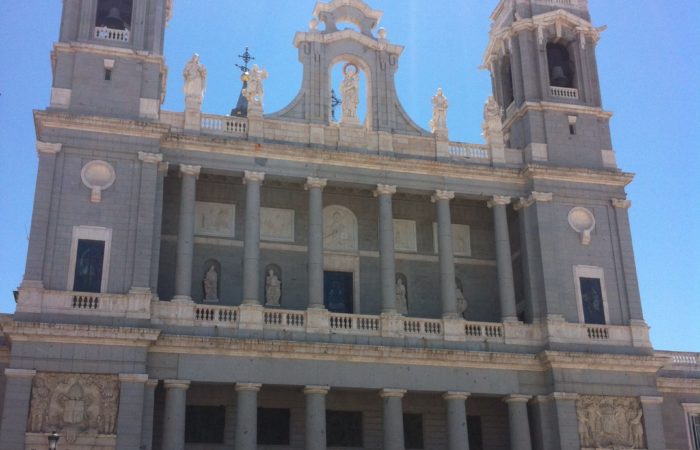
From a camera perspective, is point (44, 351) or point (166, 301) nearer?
point (44, 351)

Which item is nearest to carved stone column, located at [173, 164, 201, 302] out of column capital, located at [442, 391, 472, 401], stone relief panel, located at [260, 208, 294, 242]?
stone relief panel, located at [260, 208, 294, 242]

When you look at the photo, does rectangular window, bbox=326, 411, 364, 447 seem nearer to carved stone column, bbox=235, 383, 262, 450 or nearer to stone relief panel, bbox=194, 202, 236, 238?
carved stone column, bbox=235, 383, 262, 450

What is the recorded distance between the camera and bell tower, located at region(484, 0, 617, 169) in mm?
37812

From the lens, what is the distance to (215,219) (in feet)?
118

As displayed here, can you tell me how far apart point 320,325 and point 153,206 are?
7.29 m

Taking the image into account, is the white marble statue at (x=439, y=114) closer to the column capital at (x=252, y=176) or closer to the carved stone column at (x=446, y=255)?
the carved stone column at (x=446, y=255)

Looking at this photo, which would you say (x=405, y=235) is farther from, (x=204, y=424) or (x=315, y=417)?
A: (x=204, y=424)

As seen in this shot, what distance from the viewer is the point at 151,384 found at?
3003 cm

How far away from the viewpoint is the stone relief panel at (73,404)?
28469 millimetres

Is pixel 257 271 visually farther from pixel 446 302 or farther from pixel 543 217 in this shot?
pixel 543 217

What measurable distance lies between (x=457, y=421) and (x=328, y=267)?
7979mm

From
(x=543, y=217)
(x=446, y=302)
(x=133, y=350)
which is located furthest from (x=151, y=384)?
(x=543, y=217)

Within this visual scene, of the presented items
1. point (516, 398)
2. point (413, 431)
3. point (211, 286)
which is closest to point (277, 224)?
point (211, 286)

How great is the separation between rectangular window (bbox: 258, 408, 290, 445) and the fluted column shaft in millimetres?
4319
